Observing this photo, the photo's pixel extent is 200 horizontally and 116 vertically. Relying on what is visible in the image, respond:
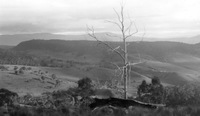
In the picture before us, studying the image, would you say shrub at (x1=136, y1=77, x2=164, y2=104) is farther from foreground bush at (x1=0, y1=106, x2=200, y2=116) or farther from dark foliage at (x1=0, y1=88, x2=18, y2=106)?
foreground bush at (x1=0, y1=106, x2=200, y2=116)

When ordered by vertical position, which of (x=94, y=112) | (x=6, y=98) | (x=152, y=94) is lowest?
(x=152, y=94)

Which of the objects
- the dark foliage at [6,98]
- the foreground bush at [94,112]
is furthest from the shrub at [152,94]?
the foreground bush at [94,112]

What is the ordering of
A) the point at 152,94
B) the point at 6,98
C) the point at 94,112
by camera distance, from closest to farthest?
1. the point at 94,112
2. the point at 6,98
3. the point at 152,94

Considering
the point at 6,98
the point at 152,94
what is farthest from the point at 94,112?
the point at 152,94

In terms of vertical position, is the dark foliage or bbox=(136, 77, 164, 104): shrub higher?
the dark foliage

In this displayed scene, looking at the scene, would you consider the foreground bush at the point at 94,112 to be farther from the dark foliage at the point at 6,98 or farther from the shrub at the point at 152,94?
the shrub at the point at 152,94

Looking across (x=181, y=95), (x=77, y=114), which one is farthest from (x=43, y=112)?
(x=181, y=95)

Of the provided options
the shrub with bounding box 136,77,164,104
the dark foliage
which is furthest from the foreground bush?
the shrub with bounding box 136,77,164,104

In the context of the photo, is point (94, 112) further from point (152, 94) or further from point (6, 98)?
point (152, 94)

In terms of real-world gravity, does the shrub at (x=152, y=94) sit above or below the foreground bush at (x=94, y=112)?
below

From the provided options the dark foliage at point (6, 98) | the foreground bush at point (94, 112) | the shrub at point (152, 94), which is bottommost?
the shrub at point (152, 94)

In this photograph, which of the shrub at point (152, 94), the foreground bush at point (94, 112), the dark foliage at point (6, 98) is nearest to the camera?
the foreground bush at point (94, 112)
